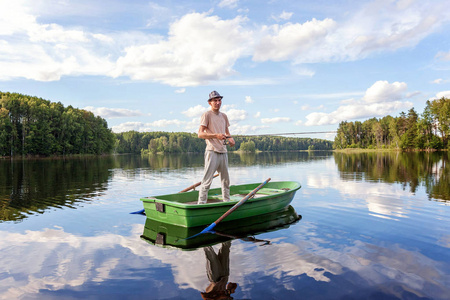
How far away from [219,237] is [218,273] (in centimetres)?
218

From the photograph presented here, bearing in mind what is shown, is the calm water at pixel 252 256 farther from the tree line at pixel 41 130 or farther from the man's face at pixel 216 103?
the tree line at pixel 41 130

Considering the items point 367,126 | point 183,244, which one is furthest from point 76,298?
point 367,126

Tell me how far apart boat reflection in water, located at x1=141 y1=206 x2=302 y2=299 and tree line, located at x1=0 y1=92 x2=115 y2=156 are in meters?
73.7

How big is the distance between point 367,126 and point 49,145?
11675 cm

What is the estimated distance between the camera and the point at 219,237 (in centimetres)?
742

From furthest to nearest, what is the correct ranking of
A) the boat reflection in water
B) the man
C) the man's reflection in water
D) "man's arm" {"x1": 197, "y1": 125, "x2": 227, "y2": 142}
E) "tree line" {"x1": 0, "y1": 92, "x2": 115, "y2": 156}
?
"tree line" {"x1": 0, "y1": 92, "x2": 115, "y2": 156}, the man, "man's arm" {"x1": 197, "y1": 125, "x2": 227, "y2": 142}, the boat reflection in water, the man's reflection in water

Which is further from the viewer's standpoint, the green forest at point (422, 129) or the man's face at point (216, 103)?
the green forest at point (422, 129)

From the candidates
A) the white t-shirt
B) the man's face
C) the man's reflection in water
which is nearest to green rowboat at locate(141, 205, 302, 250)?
the man's reflection in water

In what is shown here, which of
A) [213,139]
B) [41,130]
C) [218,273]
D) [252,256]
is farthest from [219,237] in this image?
[41,130]

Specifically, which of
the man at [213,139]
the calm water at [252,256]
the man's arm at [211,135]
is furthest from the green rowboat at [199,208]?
the man's arm at [211,135]

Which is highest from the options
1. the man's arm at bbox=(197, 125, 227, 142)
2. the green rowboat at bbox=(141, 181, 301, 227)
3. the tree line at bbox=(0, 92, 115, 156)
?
the tree line at bbox=(0, 92, 115, 156)

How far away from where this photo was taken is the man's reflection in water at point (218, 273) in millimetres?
4500

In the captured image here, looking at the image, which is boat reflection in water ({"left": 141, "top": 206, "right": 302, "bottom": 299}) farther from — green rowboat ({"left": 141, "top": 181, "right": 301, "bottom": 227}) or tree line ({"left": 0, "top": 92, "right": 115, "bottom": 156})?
tree line ({"left": 0, "top": 92, "right": 115, "bottom": 156})

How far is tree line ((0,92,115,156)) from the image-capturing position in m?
68.6
